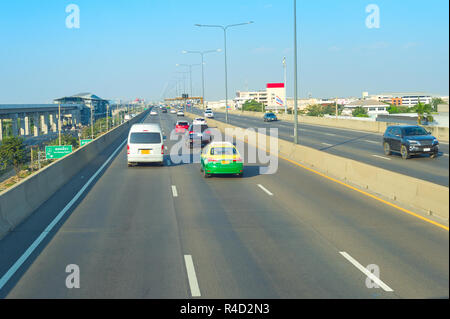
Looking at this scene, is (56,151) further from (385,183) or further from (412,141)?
(412,141)

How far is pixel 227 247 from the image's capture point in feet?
33.7

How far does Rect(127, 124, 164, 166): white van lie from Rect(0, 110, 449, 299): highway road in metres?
7.14

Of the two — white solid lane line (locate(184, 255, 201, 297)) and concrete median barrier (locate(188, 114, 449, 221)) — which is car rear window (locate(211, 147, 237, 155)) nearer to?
concrete median barrier (locate(188, 114, 449, 221))

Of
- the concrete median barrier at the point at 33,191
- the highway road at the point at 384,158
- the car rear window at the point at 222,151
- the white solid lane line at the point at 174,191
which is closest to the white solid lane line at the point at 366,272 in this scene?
the concrete median barrier at the point at 33,191

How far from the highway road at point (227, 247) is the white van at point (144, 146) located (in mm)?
7137

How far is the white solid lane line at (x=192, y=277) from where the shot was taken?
7.52 m

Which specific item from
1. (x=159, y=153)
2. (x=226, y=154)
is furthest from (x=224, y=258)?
(x=159, y=153)

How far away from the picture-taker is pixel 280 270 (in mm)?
8648

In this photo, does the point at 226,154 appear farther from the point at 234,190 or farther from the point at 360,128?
the point at 360,128

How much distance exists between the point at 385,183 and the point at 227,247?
7.41m

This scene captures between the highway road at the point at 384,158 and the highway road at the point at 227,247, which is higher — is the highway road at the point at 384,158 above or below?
above

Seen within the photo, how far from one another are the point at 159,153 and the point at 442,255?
17450 millimetres

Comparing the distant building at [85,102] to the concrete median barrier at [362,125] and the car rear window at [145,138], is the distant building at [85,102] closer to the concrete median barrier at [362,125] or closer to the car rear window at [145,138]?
the concrete median barrier at [362,125]

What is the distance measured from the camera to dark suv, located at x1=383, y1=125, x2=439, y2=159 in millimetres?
26500
